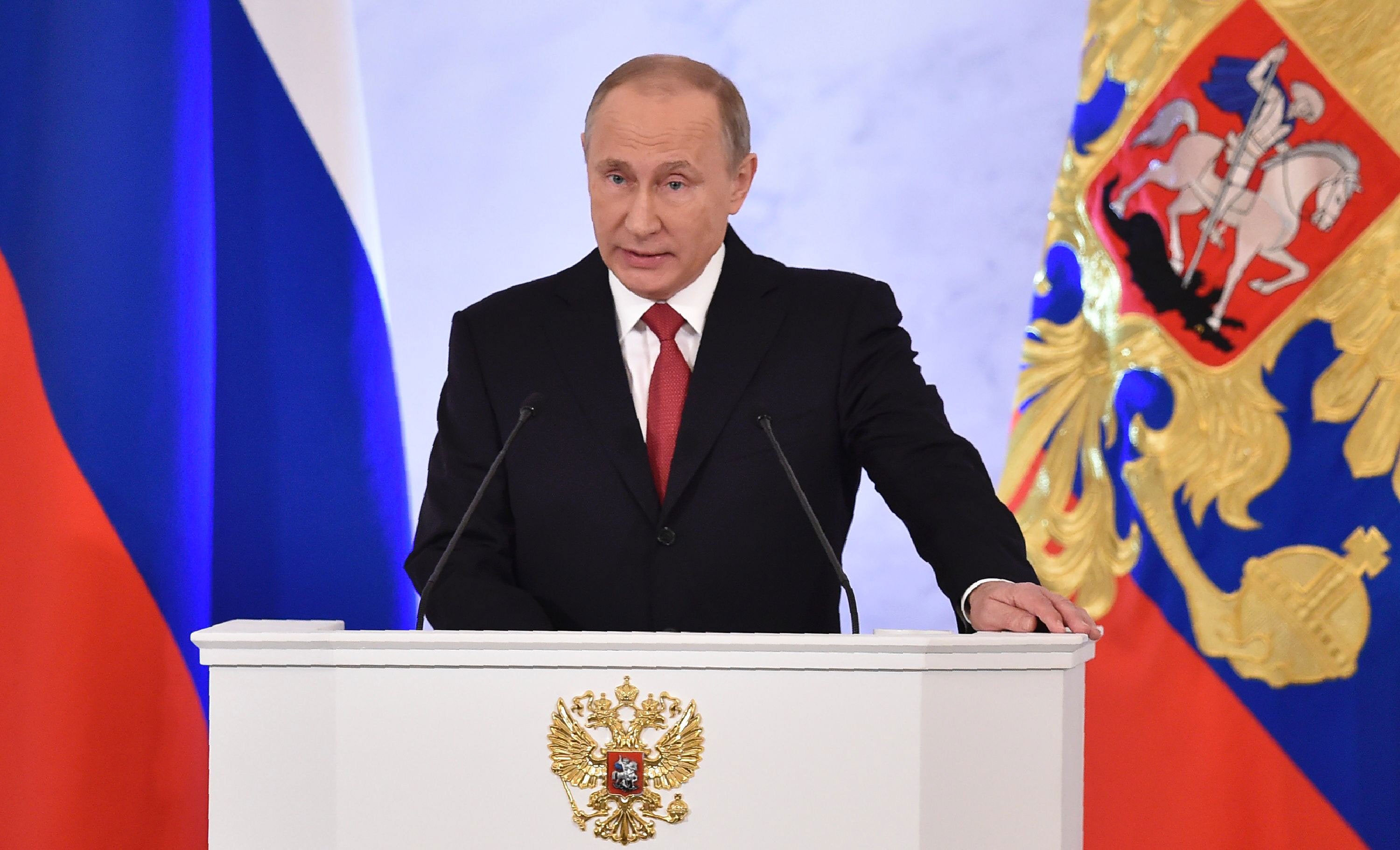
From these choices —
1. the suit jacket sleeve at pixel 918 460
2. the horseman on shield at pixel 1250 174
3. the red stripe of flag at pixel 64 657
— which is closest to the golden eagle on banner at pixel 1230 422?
the horseman on shield at pixel 1250 174

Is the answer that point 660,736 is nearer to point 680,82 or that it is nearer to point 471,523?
point 471,523

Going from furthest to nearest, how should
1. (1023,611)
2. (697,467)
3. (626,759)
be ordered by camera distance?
(697,467) < (1023,611) < (626,759)

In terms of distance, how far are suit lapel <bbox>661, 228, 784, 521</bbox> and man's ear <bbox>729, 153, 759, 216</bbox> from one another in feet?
0.20

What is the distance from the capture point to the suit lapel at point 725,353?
1.65 metres

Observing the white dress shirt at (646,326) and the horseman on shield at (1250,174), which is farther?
the horseman on shield at (1250,174)

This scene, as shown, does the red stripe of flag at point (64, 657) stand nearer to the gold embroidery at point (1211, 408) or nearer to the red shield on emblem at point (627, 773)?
the red shield on emblem at point (627, 773)

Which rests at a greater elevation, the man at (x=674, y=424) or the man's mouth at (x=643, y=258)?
the man's mouth at (x=643, y=258)

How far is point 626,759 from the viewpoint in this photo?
1.06m

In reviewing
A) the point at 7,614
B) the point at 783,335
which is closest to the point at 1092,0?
the point at 783,335

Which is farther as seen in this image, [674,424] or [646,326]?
[646,326]

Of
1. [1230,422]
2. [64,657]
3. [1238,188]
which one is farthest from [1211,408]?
[64,657]

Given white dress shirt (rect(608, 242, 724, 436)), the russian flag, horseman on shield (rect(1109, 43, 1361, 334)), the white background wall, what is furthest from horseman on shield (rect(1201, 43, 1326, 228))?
the russian flag

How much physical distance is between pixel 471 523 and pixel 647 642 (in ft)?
2.39

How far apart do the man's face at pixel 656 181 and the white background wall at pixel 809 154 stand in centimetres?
101
